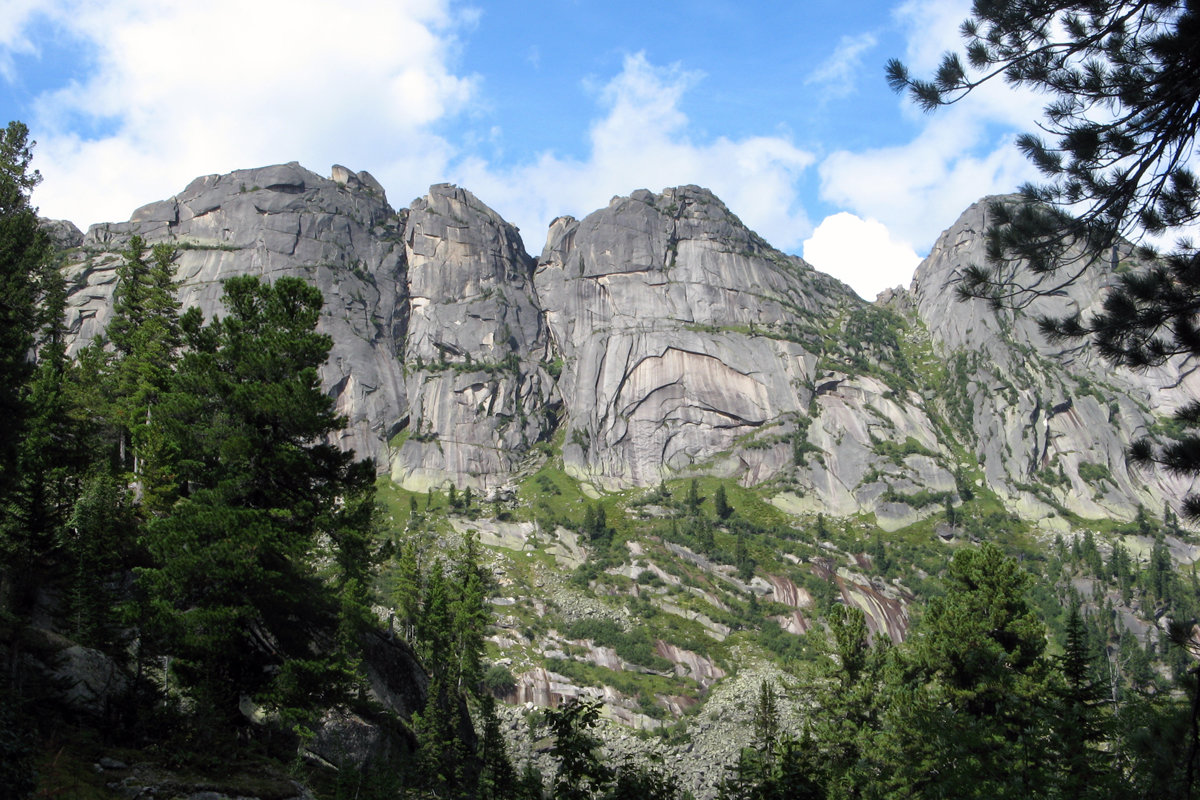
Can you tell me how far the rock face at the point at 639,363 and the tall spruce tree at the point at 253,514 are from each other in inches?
5021

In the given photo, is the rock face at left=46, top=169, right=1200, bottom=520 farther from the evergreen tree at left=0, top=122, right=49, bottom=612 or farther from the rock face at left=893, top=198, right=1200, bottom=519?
the evergreen tree at left=0, top=122, right=49, bottom=612

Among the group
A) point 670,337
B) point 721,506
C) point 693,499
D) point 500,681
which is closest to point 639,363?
point 670,337

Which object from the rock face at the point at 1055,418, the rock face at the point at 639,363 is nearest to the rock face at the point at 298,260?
the rock face at the point at 639,363

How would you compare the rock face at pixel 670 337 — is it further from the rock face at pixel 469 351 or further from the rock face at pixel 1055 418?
the rock face at pixel 1055 418

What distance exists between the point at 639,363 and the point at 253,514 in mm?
144026

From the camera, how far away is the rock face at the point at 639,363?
491 ft

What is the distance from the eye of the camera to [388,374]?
166 metres

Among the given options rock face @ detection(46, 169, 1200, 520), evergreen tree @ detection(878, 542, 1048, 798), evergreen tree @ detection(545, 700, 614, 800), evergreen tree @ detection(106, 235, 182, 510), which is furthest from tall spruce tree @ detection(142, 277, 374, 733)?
rock face @ detection(46, 169, 1200, 520)

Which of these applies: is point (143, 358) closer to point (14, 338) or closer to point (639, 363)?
point (14, 338)

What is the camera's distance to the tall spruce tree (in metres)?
19.8

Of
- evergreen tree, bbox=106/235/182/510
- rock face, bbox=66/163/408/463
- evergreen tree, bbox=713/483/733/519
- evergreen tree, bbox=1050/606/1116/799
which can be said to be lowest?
evergreen tree, bbox=1050/606/1116/799

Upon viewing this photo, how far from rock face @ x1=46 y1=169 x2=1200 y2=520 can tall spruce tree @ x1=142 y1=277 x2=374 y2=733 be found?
128 metres

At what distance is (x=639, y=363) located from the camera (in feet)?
535

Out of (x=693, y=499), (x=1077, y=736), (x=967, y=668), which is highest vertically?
(x=693, y=499)
